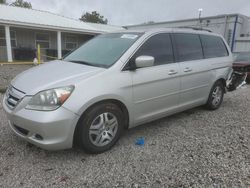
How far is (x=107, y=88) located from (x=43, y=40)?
655 inches

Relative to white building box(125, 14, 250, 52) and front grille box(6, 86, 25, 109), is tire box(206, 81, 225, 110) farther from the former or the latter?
white building box(125, 14, 250, 52)

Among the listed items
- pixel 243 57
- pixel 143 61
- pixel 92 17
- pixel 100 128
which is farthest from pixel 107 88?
pixel 92 17

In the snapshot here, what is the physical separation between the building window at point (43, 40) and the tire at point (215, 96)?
1573 centimetres

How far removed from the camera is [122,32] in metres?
4.05

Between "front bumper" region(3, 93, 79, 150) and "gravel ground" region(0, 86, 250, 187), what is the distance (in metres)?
0.36

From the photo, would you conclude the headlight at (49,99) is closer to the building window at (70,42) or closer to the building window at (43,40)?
the building window at (43,40)

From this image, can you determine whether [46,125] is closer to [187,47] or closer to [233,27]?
[187,47]

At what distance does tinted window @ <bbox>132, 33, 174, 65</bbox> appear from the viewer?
3.57 meters

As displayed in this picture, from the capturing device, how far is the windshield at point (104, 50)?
3.36 metres

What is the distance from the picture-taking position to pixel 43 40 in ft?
58.2

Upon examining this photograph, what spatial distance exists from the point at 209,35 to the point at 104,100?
11.0ft

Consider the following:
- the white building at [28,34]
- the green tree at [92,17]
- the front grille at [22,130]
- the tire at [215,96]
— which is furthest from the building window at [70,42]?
the green tree at [92,17]

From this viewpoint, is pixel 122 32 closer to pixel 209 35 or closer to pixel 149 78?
pixel 149 78

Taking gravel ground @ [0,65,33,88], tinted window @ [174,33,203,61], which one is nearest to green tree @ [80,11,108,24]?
gravel ground @ [0,65,33,88]
